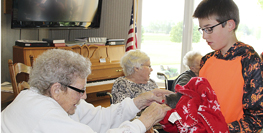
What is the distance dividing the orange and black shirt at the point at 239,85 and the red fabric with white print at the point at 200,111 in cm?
7

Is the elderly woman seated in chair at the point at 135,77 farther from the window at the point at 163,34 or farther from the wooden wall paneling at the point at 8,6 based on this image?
the window at the point at 163,34

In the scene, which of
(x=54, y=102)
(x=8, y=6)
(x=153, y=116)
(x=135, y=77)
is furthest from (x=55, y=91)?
(x=8, y=6)

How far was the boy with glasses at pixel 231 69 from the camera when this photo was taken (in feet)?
3.59

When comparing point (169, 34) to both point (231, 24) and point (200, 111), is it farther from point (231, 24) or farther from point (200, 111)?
point (200, 111)

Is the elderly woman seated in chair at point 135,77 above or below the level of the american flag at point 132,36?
below

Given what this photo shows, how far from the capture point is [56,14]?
397cm

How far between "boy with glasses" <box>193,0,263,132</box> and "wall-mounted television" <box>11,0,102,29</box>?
2914mm

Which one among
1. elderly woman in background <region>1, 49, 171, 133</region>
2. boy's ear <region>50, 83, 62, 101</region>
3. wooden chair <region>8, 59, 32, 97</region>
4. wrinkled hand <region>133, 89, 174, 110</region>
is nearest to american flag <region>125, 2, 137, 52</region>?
wooden chair <region>8, 59, 32, 97</region>

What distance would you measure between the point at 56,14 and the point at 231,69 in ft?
11.1

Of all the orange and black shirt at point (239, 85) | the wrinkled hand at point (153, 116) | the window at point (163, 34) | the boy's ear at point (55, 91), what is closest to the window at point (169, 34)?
the window at point (163, 34)

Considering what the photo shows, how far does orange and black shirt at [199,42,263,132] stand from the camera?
109cm

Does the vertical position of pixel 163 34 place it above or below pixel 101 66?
above

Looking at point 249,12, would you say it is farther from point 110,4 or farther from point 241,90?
point 241,90

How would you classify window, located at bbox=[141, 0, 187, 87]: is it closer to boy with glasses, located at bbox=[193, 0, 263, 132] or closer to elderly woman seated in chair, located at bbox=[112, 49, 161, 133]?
elderly woman seated in chair, located at bbox=[112, 49, 161, 133]
